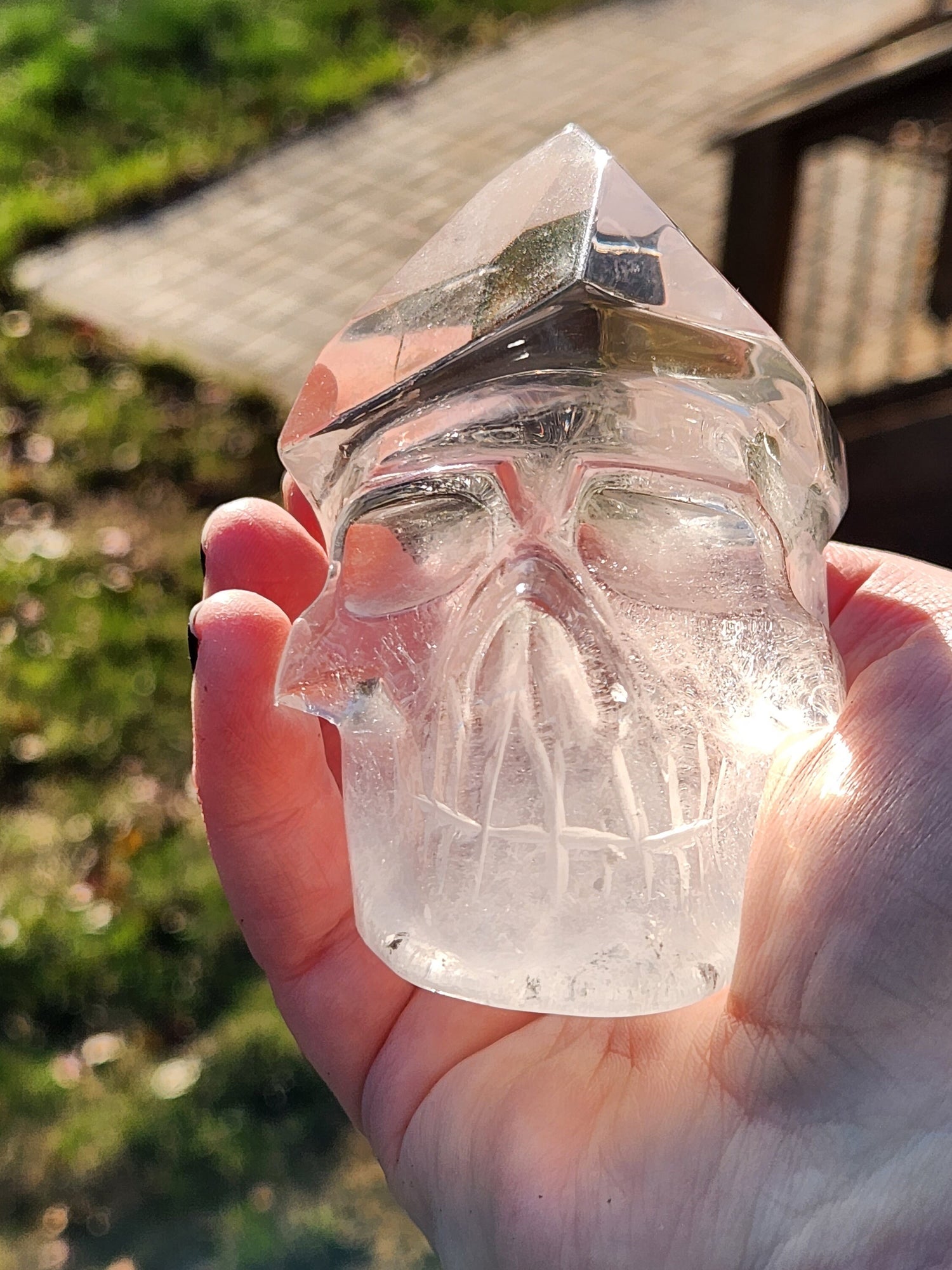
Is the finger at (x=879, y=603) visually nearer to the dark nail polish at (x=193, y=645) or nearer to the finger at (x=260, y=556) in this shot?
the finger at (x=260, y=556)

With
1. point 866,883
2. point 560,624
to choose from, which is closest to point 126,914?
point 560,624

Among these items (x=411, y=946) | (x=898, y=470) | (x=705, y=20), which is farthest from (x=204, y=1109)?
(x=705, y=20)

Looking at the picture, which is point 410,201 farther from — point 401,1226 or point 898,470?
point 401,1226

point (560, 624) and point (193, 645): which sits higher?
point (560, 624)

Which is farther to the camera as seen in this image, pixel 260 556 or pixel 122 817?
pixel 122 817

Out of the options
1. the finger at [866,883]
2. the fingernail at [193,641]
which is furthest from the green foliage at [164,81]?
the finger at [866,883]

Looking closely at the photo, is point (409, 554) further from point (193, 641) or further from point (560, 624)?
point (193, 641)

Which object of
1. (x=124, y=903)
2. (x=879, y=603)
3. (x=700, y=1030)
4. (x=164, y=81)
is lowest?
(x=124, y=903)
